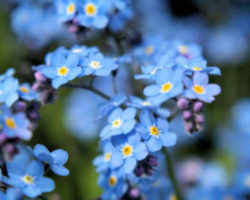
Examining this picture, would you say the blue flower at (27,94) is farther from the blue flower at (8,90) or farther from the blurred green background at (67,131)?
the blurred green background at (67,131)

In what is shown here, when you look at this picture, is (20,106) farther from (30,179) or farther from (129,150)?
(129,150)

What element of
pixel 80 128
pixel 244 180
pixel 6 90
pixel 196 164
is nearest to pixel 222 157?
pixel 196 164

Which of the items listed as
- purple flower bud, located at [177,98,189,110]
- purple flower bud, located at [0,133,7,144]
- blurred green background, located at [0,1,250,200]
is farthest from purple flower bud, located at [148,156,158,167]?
blurred green background, located at [0,1,250,200]

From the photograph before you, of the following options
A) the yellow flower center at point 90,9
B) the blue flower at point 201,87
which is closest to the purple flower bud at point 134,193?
the blue flower at point 201,87

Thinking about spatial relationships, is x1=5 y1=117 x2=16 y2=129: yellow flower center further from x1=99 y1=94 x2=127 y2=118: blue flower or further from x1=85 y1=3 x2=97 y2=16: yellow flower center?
x1=85 y1=3 x2=97 y2=16: yellow flower center

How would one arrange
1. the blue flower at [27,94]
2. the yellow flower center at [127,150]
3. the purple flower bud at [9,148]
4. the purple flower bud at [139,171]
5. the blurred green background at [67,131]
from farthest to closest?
the blurred green background at [67,131], the blue flower at [27,94], the purple flower bud at [139,171], the yellow flower center at [127,150], the purple flower bud at [9,148]

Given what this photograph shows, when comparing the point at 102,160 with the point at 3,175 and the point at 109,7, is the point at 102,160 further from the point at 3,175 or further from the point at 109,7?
the point at 109,7

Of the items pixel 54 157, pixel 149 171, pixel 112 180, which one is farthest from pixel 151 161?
pixel 54 157
